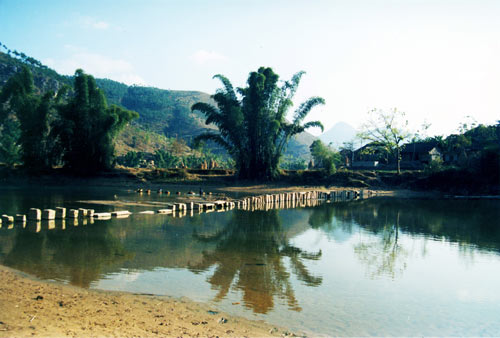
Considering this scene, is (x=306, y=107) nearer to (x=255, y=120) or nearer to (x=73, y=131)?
(x=255, y=120)

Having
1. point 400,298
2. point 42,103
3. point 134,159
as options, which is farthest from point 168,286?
point 134,159

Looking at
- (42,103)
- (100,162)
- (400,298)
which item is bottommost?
(400,298)

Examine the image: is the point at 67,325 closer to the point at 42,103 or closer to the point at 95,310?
the point at 95,310

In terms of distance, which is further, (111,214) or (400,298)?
(111,214)

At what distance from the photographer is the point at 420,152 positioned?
6100cm

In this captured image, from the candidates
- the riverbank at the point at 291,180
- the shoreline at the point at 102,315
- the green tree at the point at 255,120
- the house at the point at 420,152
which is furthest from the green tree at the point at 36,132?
the house at the point at 420,152

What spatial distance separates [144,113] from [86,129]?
111227 mm

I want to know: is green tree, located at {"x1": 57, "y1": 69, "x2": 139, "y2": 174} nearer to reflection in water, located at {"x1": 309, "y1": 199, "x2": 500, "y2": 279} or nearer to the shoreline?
reflection in water, located at {"x1": 309, "y1": 199, "x2": 500, "y2": 279}

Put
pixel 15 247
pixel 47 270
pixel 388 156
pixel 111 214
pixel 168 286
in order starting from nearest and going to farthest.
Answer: pixel 168 286
pixel 47 270
pixel 15 247
pixel 111 214
pixel 388 156

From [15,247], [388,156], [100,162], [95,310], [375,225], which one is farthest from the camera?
[388,156]

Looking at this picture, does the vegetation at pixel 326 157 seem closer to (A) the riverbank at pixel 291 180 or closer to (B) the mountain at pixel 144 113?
(A) the riverbank at pixel 291 180

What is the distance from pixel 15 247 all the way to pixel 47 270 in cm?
292

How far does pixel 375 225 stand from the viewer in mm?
19703

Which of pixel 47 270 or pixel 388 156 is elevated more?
pixel 388 156
